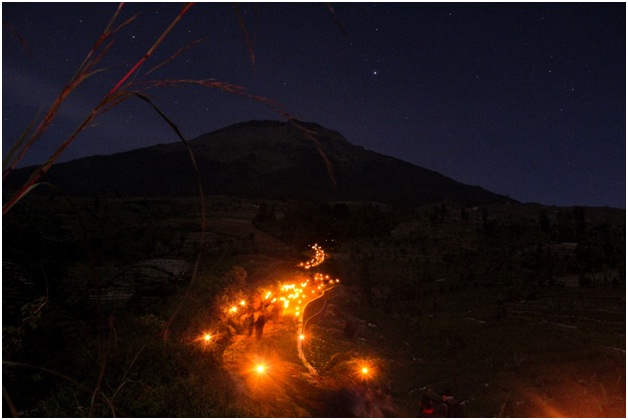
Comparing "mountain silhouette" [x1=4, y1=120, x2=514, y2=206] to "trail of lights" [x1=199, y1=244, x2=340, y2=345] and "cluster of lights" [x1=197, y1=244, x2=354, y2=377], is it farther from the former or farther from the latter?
"trail of lights" [x1=199, y1=244, x2=340, y2=345]

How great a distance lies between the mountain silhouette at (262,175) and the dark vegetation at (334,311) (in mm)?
71490

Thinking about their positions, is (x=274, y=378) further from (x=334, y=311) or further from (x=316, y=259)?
(x=316, y=259)

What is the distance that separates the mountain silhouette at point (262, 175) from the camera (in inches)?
4272

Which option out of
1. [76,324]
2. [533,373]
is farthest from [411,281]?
[76,324]

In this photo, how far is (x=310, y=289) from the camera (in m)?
19.4

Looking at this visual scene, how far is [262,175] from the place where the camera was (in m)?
130

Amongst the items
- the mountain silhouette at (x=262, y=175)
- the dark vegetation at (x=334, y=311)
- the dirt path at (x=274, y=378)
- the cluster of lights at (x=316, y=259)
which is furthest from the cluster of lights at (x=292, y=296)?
the mountain silhouette at (x=262, y=175)

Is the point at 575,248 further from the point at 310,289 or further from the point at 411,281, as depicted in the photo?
the point at 310,289

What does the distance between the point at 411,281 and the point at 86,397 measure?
18.7m

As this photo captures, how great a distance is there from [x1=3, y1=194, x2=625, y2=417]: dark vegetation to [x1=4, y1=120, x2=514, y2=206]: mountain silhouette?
2815 inches

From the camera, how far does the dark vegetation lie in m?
5.25

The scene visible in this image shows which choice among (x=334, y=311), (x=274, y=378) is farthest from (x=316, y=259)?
(x=274, y=378)

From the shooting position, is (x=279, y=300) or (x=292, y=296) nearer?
(x=279, y=300)

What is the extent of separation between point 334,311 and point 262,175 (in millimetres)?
116424
